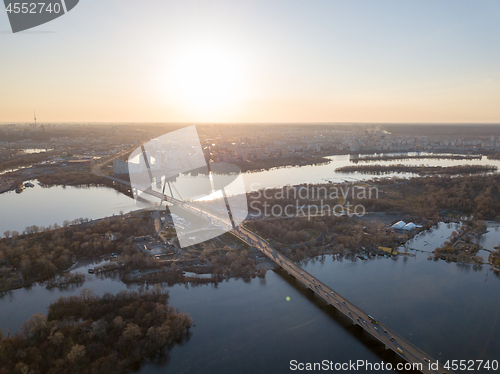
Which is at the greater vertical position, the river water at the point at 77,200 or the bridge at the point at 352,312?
the river water at the point at 77,200

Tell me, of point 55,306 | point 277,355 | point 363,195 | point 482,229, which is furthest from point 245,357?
point 363,195

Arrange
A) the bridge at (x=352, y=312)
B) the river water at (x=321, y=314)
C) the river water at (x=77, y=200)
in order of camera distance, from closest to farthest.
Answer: the bridge at (x=352, y=312), the river water at (x=321, y=314), the river water at (x=77, y=200)

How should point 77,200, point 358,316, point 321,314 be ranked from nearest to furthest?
point 358,316, point 321,314, point 77,200

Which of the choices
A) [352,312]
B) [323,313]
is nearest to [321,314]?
[323,313]

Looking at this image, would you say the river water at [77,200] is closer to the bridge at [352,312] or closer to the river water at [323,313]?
the river water at [323,313]

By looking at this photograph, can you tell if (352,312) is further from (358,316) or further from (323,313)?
(323,313)

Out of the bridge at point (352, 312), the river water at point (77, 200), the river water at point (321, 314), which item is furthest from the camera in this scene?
the river water at point (77, 200)

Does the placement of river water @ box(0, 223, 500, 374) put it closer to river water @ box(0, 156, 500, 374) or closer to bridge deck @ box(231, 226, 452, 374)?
river water @ box(0, 156, 500, 374)

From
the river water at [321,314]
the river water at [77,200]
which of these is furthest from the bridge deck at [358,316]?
the river water at [77,200]

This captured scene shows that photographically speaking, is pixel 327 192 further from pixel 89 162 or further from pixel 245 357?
pixel 89 162
